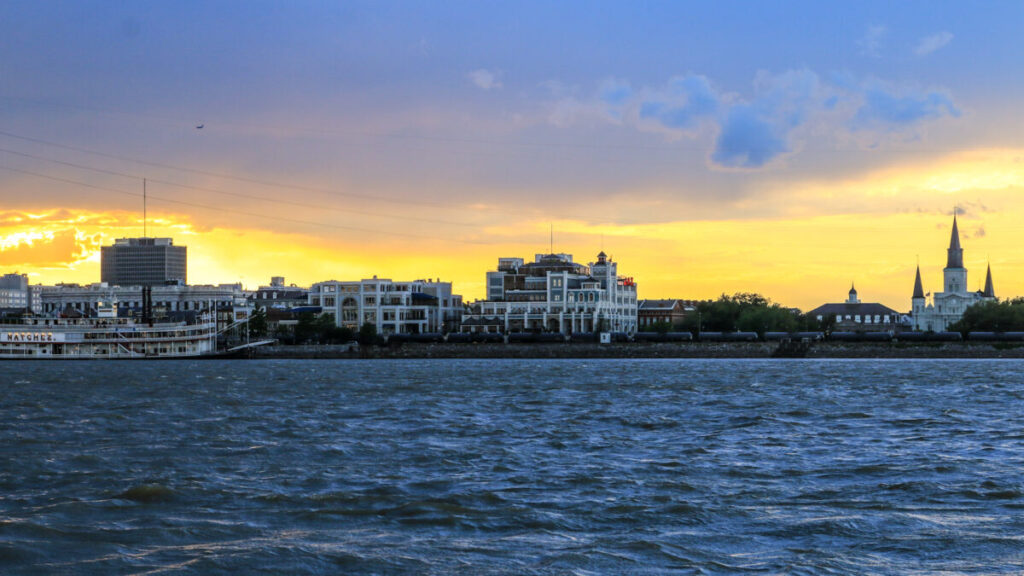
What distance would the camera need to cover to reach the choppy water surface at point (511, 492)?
622 inches

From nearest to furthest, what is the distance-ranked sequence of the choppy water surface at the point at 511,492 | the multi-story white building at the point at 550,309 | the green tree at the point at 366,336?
the choppy water surface at the point at 511,492, the green tree at the point at 366,336, the multi-story white building at the point at 550,309

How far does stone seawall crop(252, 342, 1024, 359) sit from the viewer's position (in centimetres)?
15800

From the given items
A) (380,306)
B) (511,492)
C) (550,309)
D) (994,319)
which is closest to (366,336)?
(380,306)

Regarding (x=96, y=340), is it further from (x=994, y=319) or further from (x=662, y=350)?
(x=994, y=319)

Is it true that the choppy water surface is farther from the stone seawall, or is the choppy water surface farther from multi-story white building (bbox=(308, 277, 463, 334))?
multi-story white building (bbox=(308, 277, 463, 334))

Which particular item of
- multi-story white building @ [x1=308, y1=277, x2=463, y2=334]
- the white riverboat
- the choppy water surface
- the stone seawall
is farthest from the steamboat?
the choppy water surface

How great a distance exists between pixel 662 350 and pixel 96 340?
73.6 metres

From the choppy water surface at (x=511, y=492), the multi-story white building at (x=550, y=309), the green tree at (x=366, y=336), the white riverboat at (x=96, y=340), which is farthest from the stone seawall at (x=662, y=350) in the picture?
the choppy water surface at (x=511, y=492)

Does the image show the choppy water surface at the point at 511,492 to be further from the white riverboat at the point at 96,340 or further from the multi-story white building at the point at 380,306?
the multi-story white building at the point at 380,306

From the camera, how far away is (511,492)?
21562 millimetres

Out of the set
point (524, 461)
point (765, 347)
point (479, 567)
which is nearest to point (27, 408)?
point (524, 461)

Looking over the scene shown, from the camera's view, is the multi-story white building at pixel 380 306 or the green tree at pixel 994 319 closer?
the green tree at pixel 994 319

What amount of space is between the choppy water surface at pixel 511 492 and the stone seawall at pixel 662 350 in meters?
116

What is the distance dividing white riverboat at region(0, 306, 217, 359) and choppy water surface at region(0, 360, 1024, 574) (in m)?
114
